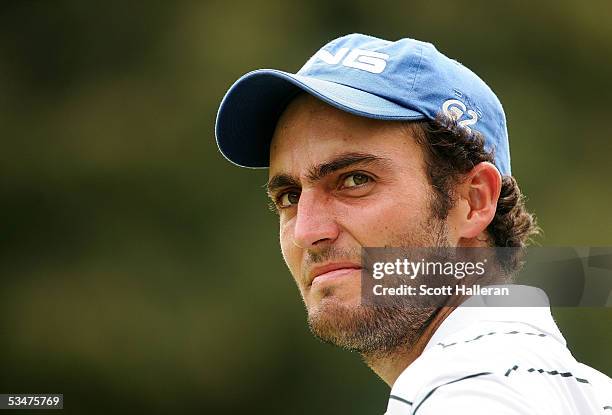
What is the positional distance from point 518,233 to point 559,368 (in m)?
0.78

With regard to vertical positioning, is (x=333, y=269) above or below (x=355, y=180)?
below

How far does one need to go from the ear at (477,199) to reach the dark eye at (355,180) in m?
0.19

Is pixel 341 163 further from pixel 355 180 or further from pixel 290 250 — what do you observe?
pixel 290 250

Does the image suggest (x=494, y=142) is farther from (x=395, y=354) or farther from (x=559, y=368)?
(x=559, y=368)

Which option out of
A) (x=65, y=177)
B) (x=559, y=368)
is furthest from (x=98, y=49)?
(x=559, y=368)

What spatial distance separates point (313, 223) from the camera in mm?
1963

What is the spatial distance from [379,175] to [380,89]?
0.55 feet

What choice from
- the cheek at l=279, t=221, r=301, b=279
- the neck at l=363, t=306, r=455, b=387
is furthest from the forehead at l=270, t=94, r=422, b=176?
the neck at l=363, t=306, r=455, b=387

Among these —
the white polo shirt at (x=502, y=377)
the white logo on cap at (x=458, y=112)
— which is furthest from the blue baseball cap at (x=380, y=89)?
the white polo shirt at (x=502, y=377)

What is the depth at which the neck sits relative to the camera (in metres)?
1.95

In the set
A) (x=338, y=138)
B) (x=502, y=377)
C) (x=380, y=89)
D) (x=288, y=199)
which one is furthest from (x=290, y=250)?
(x=502, y=377)

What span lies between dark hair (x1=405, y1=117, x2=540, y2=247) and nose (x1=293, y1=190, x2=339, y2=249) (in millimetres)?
199

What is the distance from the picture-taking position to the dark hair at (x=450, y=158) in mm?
2027

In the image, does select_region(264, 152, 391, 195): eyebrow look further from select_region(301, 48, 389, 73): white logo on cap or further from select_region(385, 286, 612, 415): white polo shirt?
select_region(385, 286, 612, 415): white polo shirt
